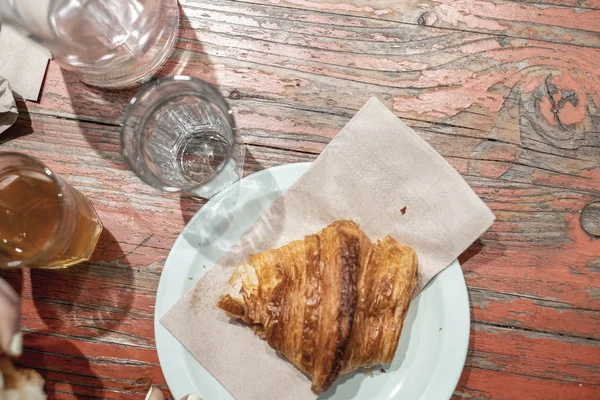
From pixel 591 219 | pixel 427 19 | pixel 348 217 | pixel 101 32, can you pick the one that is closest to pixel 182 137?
pixel 101 32

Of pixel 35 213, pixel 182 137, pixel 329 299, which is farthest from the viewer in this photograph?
pixel 182 137

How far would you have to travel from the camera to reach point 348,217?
1.18 meters

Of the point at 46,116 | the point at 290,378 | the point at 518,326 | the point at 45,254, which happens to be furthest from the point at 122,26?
the point at 518,326

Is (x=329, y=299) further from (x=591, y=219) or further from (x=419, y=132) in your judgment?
(x=591, y=219)

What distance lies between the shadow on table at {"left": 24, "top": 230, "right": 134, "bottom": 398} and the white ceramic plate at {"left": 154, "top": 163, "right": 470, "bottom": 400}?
17cm

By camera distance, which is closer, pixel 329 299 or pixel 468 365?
pixel 329 299

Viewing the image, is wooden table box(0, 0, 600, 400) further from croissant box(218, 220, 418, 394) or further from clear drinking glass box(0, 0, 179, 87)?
croissant box(218, 220, 418, 394)

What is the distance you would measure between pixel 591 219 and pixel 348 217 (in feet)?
1.92

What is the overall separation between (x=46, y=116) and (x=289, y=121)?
60cm

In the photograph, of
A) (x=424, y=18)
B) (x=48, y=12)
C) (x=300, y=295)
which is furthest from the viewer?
(x=424, y=18)

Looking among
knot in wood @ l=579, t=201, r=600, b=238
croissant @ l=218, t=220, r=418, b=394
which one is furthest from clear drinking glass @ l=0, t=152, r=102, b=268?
knot in wood @ l=579, t=201, r=600, b=238

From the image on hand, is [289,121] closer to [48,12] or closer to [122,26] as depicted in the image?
[122,26]

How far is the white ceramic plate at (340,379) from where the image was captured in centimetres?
111

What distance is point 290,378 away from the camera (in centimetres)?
114
